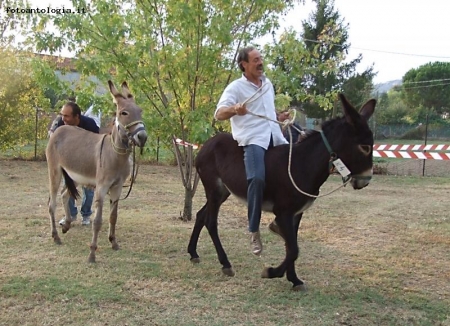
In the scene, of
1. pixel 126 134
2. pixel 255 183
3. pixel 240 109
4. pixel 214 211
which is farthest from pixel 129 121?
pixel 255 183

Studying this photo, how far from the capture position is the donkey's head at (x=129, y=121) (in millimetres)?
5156

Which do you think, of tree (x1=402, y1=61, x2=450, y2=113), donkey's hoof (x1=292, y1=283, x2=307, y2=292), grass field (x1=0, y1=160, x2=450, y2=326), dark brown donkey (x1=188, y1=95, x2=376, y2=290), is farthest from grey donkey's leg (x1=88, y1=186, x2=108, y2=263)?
tree (x1=402, y1=61, x2=450, y2=113)

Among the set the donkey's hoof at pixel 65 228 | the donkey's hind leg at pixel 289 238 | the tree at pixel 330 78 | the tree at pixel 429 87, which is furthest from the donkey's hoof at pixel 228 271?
the tree at pixel 429 87

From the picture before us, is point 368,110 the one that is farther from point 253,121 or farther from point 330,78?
point 330,78

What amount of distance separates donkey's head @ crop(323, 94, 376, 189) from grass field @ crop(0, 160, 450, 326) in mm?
1163

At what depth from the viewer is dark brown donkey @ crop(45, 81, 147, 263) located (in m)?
5.35

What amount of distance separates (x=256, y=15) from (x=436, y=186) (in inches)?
327

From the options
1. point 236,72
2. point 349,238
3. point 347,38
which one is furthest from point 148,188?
point 347,38

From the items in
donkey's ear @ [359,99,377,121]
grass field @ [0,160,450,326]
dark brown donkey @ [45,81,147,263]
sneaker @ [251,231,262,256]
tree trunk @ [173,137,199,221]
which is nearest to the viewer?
grass field @ [0,160,450,326]

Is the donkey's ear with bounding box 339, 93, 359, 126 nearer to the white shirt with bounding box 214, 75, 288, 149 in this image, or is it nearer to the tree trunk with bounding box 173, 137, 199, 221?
the white shirt with bounding box 214, 75, 288, 149

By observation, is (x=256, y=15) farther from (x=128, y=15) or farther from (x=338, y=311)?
(x=338, y=311)

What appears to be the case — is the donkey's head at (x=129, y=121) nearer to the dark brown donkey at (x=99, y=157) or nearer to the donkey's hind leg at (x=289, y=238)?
the dark brown donkey at (x=99, y=157)

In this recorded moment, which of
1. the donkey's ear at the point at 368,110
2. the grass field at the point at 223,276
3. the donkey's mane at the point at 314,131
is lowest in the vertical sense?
the grass field at the point at 223,276

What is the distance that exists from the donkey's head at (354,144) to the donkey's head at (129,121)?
2.10 meters
